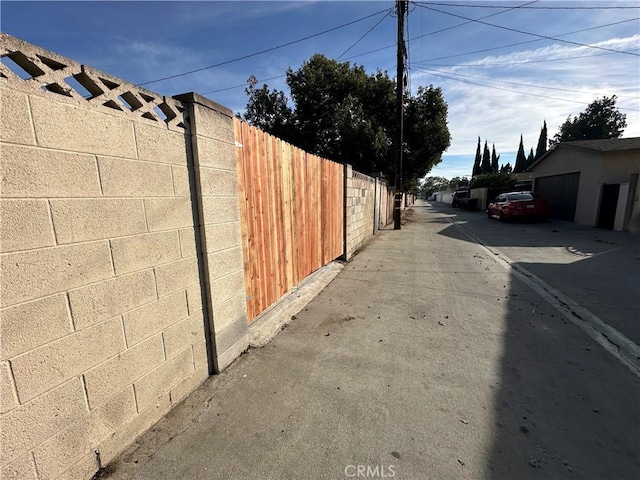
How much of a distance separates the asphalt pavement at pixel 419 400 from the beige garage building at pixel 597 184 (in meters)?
9.41

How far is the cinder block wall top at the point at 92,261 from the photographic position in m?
1.35

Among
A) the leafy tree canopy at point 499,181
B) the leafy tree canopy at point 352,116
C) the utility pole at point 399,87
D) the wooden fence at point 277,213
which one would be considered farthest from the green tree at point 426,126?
the wooden fence at point 277,213

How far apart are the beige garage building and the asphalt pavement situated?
941 centimetres

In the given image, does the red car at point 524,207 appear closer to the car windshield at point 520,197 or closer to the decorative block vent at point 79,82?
the car windshield at point 520,197

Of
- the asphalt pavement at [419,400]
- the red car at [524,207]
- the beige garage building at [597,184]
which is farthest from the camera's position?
the red car at [524,207]

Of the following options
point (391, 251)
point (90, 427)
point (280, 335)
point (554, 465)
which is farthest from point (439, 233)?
point (90, 427)

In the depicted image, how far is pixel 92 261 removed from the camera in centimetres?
166

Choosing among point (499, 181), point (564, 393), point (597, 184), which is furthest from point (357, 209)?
point (499, 181)

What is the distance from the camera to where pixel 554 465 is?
1.77 m

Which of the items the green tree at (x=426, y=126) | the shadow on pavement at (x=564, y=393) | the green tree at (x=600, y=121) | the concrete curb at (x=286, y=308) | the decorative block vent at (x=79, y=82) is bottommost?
the shadow on pavement at (x=564, y=393)

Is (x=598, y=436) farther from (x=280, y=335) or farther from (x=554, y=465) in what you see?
(x=280, y=335)

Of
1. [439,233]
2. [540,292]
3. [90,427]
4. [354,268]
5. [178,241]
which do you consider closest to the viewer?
[90,427]

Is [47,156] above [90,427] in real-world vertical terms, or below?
above

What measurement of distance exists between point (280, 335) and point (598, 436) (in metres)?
2.76
